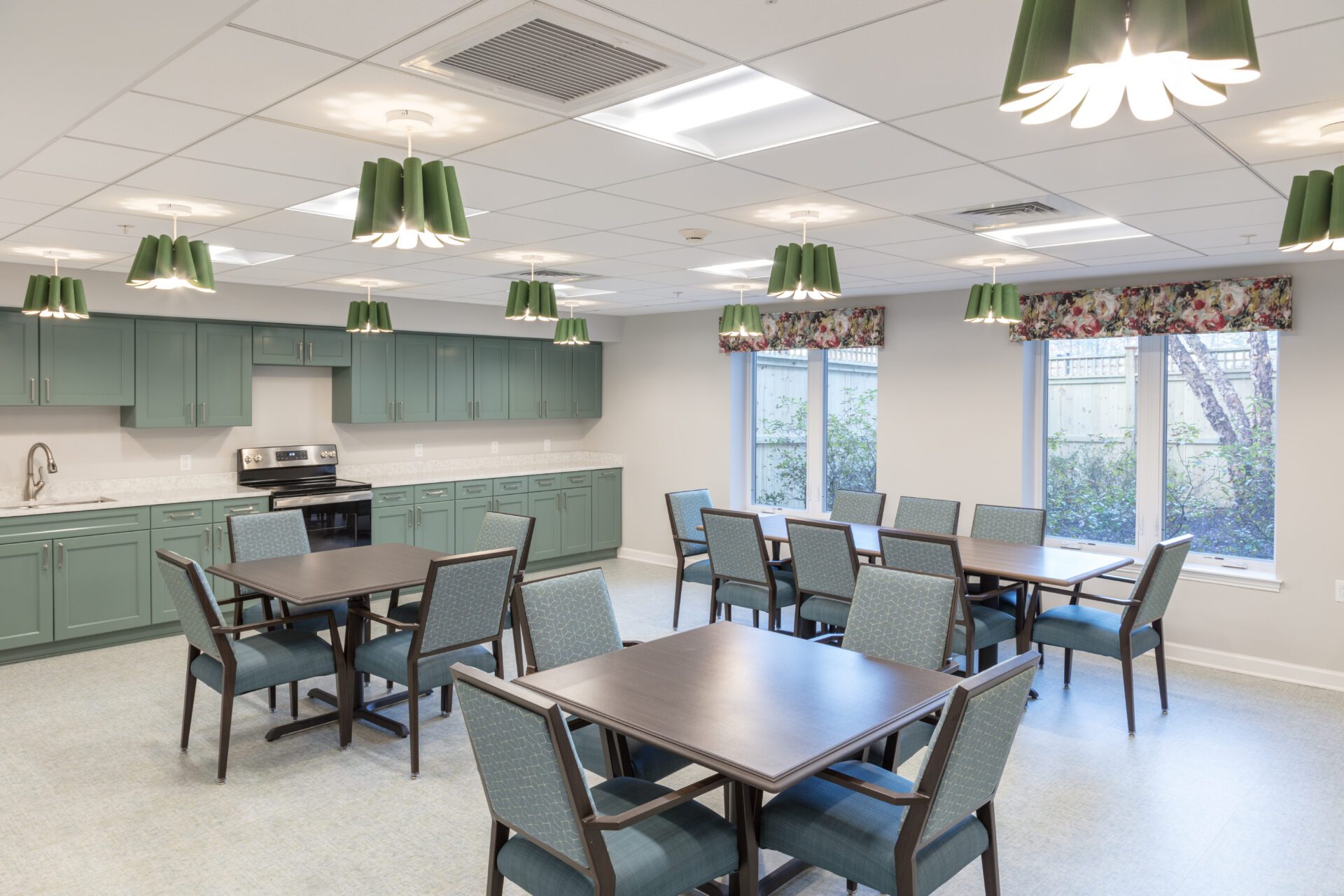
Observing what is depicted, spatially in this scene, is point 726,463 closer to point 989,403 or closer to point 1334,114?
point 989,403

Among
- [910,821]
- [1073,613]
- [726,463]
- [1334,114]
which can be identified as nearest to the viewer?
[910,821]

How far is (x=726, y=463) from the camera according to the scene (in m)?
8.03

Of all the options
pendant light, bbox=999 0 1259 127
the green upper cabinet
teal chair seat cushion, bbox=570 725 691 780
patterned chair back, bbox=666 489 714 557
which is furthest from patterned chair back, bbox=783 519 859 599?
the green upper cabinet

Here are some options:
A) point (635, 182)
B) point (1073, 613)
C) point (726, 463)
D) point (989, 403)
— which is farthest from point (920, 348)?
point (635, 182)

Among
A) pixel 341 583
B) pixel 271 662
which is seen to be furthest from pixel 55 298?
pixel 271 662

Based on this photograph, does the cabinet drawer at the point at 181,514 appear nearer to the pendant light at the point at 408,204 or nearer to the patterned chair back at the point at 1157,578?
the pendant light at the point at 408,204

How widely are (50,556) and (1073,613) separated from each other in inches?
234

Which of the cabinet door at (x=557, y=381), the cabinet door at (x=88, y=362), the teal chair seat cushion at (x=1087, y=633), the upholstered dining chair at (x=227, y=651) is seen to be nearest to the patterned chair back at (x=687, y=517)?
the teal chair seat cushion at (x=1087, y=633)

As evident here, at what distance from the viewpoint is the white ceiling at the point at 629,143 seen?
1.92m

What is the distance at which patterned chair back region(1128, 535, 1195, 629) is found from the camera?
419cm

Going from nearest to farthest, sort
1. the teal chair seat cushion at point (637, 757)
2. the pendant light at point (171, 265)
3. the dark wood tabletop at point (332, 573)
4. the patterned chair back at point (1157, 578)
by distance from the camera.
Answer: the teal chair seat cushion at point (637, 757) < the pendant light at point (171, 265) < the dark wood tabletop at point (332, 573) < the patterned chair back at point (1157, 578)

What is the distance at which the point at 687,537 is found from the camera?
6.53 metres

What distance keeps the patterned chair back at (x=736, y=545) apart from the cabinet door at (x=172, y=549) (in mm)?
3298

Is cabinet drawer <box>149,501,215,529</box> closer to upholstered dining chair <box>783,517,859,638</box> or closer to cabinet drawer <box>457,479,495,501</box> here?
cabinet drawer <box>457,479,495,501</box>
